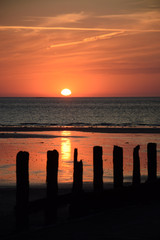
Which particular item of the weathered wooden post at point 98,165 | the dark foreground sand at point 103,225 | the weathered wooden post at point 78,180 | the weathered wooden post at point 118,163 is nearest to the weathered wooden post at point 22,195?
the dark foreground sand at point 103,225

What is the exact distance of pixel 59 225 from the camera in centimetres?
880

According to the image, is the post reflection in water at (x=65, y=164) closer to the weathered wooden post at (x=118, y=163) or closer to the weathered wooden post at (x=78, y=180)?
the weathered wooden post at (x=118, y=163)

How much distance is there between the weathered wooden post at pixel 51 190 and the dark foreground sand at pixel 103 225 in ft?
1.59

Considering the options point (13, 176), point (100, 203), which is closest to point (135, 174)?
point (100, 203)

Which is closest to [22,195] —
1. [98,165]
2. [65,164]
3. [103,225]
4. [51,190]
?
[51,190]

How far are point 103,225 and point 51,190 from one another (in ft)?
5.29

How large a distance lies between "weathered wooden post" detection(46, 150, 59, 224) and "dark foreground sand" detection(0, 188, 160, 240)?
0.48m

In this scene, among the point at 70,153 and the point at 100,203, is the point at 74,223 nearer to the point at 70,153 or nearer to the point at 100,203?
the point at 100,203

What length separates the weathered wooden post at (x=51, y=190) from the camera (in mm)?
9633

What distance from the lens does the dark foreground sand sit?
801 cm

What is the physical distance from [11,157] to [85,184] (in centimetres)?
721

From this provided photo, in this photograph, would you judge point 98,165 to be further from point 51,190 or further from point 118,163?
point 51,190

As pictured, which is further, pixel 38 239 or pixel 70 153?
pixel 70 153

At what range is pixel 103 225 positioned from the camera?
8625 millimetres
